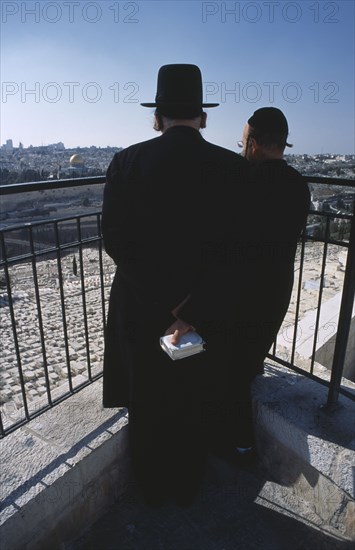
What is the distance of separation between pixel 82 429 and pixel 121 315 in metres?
0.70

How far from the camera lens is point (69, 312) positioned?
1125 inches

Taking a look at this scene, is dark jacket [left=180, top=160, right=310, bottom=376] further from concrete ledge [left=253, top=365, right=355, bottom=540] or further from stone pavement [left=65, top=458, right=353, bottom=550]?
stone pavement [left=65, top=458, right=353, bottom=550]

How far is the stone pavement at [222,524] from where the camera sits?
1.98 metres

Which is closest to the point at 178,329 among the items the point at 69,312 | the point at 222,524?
the point at 222,524

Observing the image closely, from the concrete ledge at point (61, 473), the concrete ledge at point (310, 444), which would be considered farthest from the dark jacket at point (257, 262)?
the concrete ledge at point (61, 473)

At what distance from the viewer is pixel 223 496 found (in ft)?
7.38

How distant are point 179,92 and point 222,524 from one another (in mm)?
2177

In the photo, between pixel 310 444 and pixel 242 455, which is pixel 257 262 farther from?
pixel 242 455

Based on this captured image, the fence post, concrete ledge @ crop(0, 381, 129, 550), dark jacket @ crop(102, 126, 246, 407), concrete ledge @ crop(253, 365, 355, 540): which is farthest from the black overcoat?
the fence post

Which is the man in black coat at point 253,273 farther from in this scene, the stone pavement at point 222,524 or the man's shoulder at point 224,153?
the stone pavement at point 222,524

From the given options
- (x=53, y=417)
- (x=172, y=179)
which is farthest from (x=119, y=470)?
(x=172, y=179)

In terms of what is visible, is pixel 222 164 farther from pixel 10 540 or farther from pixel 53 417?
pixel 10 540

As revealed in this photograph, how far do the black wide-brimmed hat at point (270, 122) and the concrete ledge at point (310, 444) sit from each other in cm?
152

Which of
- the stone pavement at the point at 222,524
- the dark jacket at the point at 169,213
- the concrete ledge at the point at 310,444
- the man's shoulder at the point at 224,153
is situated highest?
the man's shoulder at the point at 224,153
